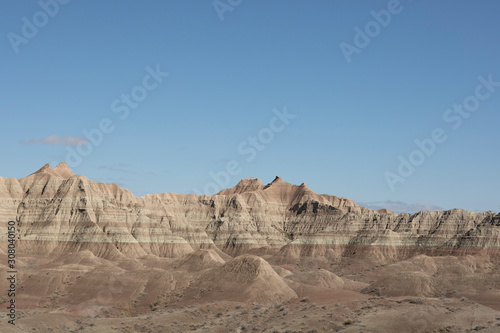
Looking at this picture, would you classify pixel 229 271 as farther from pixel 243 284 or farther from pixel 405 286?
pixel 405 286

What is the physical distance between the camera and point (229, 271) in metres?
80.0

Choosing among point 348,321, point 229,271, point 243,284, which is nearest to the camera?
point 348,321

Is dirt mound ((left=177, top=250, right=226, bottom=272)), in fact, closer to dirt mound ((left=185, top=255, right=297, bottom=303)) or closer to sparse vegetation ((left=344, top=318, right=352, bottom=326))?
dirt mound ((left=185, top=255, right=297, bottom=303))

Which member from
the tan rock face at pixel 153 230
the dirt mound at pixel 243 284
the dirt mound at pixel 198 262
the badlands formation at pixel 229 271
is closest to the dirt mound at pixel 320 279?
the badlands formation at pixel 229 271

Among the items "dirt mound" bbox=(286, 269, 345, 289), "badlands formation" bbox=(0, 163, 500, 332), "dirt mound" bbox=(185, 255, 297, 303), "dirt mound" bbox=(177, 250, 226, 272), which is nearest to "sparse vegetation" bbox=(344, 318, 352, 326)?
"badlands formation" bbox=(0, 163, 500, 332)

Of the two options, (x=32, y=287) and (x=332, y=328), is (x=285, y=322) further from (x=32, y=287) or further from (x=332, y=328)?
(x=32, y=287)

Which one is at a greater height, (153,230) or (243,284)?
(153,230)

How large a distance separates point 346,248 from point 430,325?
126 m

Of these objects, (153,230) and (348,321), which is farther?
(153,230)

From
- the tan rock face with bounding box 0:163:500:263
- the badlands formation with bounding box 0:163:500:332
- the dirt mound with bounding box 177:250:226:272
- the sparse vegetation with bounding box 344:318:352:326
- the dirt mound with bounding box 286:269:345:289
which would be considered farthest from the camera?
the tan rock face with bounding box 0:163:500:263

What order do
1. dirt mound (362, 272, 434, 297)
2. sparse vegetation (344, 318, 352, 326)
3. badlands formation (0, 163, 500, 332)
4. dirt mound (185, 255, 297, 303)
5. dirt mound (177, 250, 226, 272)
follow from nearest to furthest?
sparse vegetation (344, 318, 352, 326) < badlands formation (0, 163, 500, 332) < dirt mound (185, 255, 297, 303) < dirt mound (362, 272, 434, 297) < dirt mound (177, 250, 226, 272)

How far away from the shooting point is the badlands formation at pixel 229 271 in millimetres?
53281

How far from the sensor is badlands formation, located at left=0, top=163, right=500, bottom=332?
5328cm

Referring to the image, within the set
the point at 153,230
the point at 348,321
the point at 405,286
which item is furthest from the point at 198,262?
the point at 348,321
